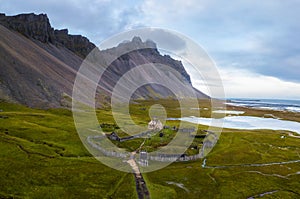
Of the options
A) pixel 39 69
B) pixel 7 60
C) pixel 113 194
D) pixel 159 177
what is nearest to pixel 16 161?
pixel 113 194

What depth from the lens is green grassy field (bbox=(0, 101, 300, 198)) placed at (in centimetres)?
5216

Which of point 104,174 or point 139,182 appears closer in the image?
point 139,182

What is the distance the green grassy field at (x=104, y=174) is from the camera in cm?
5216

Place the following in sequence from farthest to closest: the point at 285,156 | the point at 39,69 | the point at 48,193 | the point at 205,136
Result: the point at 39,69 → the point at 205,136 → the point at 285,156 → the point at 48,193

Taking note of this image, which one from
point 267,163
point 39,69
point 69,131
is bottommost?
point 267,163

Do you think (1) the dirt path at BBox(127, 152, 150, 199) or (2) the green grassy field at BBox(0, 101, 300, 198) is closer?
(1) the dirt path at BBox(127, 152, 150, 199)

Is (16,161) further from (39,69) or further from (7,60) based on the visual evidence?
(39,69)

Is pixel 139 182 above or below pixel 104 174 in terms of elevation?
below

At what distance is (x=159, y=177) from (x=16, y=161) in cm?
3294

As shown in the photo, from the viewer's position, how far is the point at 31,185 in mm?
51219

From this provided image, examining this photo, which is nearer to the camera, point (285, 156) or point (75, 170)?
point (75, 170)

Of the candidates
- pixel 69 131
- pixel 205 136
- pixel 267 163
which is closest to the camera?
pixel 267 163

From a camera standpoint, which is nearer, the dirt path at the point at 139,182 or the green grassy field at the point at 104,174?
the dirt path at the point at 139,182

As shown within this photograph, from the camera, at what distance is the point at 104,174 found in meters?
60.9
